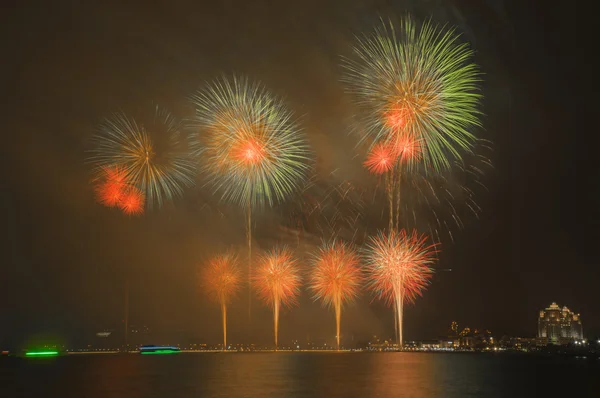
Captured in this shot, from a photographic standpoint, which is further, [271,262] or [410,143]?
[271,262]

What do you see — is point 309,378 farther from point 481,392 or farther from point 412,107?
point 412,107

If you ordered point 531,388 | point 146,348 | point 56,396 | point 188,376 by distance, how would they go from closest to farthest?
point 56,396 < point 531,388 < point 188,376 < point 146,348

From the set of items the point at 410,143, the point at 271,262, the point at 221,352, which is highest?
the point at 410,143

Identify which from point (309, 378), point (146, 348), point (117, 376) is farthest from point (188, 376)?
point (146, 348)

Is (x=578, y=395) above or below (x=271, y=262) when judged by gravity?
below

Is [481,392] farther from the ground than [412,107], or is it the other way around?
[412,107]

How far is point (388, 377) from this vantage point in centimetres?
6250

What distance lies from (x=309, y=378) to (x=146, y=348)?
293 ft

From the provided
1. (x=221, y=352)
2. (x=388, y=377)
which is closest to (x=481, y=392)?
(x=388, y=377)

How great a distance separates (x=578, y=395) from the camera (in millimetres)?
52562

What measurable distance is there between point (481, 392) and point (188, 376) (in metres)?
32.7

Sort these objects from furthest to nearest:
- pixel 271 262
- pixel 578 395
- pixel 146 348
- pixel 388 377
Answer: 1. pixel 146 348
2. pixel 271 262
3. pixel 388 377
4. pixel 578 395

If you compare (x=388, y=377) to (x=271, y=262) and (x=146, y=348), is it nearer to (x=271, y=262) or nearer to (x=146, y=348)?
(x=271, y=262)

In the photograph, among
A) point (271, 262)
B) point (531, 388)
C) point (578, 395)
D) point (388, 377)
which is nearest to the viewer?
point (578, 395)
